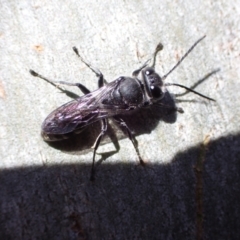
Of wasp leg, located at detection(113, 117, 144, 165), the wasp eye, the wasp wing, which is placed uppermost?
the wasp wing

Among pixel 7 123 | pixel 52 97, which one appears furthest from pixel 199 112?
pixel 7 123

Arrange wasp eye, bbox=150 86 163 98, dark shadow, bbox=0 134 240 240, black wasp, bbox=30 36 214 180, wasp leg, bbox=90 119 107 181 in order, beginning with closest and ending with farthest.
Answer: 1. dark shadow, bbox=0 134 240 240
2. wasp leg, bbox=90 119 107 181
3. black wasp, bbox=30 36 214 180
4. wasp eye, bbox=150 86 163 98

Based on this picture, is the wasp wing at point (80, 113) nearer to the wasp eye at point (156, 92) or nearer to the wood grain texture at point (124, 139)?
the wood grain texture at point (124, 139)

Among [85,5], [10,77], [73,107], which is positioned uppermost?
[85,5]

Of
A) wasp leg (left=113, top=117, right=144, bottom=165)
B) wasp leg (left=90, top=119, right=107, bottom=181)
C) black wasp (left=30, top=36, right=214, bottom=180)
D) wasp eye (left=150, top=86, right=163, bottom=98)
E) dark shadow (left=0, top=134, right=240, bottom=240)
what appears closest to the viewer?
dark shadow (left=0, top=134, right=240, bottom=240)

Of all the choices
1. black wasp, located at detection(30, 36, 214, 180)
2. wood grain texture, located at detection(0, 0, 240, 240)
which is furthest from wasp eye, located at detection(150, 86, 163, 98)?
wood grain texture, located at detection(0, 0, 240, 240)

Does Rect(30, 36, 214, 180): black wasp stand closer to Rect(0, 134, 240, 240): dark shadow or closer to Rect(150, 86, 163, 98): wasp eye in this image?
Rect(150, 86, 163, 98): wasp eye

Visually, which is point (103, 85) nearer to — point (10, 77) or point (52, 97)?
point (52, 97)
